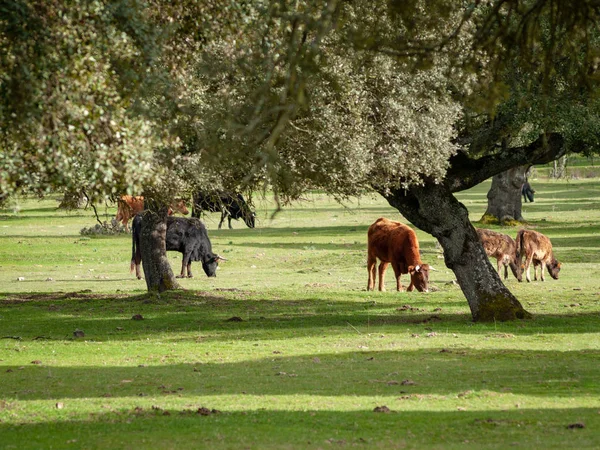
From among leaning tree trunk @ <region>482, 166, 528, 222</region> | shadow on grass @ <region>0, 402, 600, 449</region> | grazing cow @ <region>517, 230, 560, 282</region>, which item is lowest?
shadow on grass @ <region>0, 402, 600, 449</region>

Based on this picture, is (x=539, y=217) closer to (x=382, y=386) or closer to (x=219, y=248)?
(x=219, y=248)

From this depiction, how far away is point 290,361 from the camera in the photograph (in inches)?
730

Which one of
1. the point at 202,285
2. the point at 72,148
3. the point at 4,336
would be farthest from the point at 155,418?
the point at 202,285

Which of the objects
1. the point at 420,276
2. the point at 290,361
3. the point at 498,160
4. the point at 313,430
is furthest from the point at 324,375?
the point at 420,276

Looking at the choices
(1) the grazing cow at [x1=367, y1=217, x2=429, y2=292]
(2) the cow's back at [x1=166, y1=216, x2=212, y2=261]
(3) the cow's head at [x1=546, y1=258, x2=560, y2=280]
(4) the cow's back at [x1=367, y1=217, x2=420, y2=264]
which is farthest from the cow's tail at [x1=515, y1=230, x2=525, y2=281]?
(2) the cow's back at [x1=166, y1=216, x2=212, y2=261]

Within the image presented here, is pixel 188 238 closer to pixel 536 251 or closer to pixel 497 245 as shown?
pixel 497 245

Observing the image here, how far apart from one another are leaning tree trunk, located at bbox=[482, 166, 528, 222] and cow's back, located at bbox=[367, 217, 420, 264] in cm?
2515

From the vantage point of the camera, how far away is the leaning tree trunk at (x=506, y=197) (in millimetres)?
55281

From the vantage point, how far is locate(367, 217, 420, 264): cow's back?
29.9 metres

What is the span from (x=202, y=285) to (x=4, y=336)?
433 inches

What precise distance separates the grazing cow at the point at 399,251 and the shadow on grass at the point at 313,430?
16343 millimetres

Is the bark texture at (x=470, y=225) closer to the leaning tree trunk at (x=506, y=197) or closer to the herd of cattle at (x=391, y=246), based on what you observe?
the herd of cattle at (x=391, y=246)

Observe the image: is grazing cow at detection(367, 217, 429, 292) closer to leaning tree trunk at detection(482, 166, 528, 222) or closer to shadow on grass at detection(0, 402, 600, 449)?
shadow on grass at detection(0, 402, 600, 449)

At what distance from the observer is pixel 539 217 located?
62.0 m
